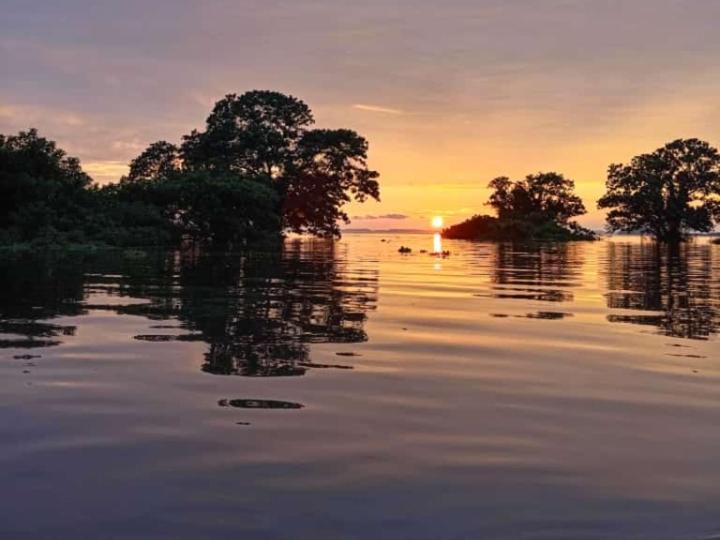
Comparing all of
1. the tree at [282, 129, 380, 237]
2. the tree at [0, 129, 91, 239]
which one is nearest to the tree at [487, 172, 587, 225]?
the tree at [282, 129, 380, 237]

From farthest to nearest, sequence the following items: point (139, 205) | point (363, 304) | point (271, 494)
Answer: point (139, 205)
point (363, 304)
point (271, 494)

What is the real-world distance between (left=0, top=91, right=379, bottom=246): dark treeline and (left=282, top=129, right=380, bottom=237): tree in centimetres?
8

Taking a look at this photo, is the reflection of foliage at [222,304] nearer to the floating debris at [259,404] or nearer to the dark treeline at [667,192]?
the floating debris at [259,404]

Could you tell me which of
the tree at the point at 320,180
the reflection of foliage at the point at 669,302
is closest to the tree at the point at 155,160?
the tree at the point at 320,180

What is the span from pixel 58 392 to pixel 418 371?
3132 mm

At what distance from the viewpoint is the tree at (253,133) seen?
5878 cm

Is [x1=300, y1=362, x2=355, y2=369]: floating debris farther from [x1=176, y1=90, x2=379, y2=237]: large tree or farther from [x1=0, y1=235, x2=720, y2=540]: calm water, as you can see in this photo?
[x1=176, y1=90, x2=379, y2=237]: large tree

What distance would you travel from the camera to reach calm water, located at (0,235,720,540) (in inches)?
134

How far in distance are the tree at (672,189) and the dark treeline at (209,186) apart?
29478 millimetres

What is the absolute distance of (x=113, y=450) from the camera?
14.2 ft

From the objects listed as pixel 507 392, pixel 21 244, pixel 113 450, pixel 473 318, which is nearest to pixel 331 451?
pixel 113 450

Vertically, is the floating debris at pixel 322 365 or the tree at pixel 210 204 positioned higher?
the tree at pixel 210 204

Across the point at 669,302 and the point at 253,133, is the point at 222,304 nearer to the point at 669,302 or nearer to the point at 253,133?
the point at 669,302

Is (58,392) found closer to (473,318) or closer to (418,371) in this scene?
(418,371)
